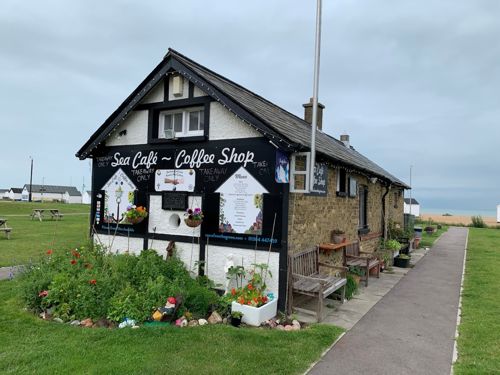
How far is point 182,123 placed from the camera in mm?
8883

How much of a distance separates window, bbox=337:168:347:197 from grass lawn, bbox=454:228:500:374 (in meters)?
3.69

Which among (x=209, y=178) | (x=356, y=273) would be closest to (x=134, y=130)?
(x=209, y=178)

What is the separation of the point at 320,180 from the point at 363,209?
16.0 ft

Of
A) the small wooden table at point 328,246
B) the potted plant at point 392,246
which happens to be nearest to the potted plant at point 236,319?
the small wooden table at point 328,246

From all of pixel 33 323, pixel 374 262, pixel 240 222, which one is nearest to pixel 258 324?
pixel 240 222

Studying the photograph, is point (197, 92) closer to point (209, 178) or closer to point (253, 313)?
point (209, 178)

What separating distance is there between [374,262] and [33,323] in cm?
847

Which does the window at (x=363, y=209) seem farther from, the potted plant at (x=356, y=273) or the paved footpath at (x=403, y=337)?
the paved footpath at (x=403, y=337)

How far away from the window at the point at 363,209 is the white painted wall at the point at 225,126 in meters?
5.85

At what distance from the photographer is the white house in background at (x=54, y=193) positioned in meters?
104

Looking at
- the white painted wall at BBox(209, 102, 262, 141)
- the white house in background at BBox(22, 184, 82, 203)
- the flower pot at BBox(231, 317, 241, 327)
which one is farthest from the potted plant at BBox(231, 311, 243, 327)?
the white house in background at BBox(22, 184, 82, 203)

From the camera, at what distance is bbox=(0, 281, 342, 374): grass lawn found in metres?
4.53

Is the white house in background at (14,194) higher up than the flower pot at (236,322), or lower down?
higher up

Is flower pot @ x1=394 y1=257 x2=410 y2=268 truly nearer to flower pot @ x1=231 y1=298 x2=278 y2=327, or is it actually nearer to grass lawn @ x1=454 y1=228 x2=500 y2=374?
grass lawn @ x1=454 y1=228 x2=500 y2=374
